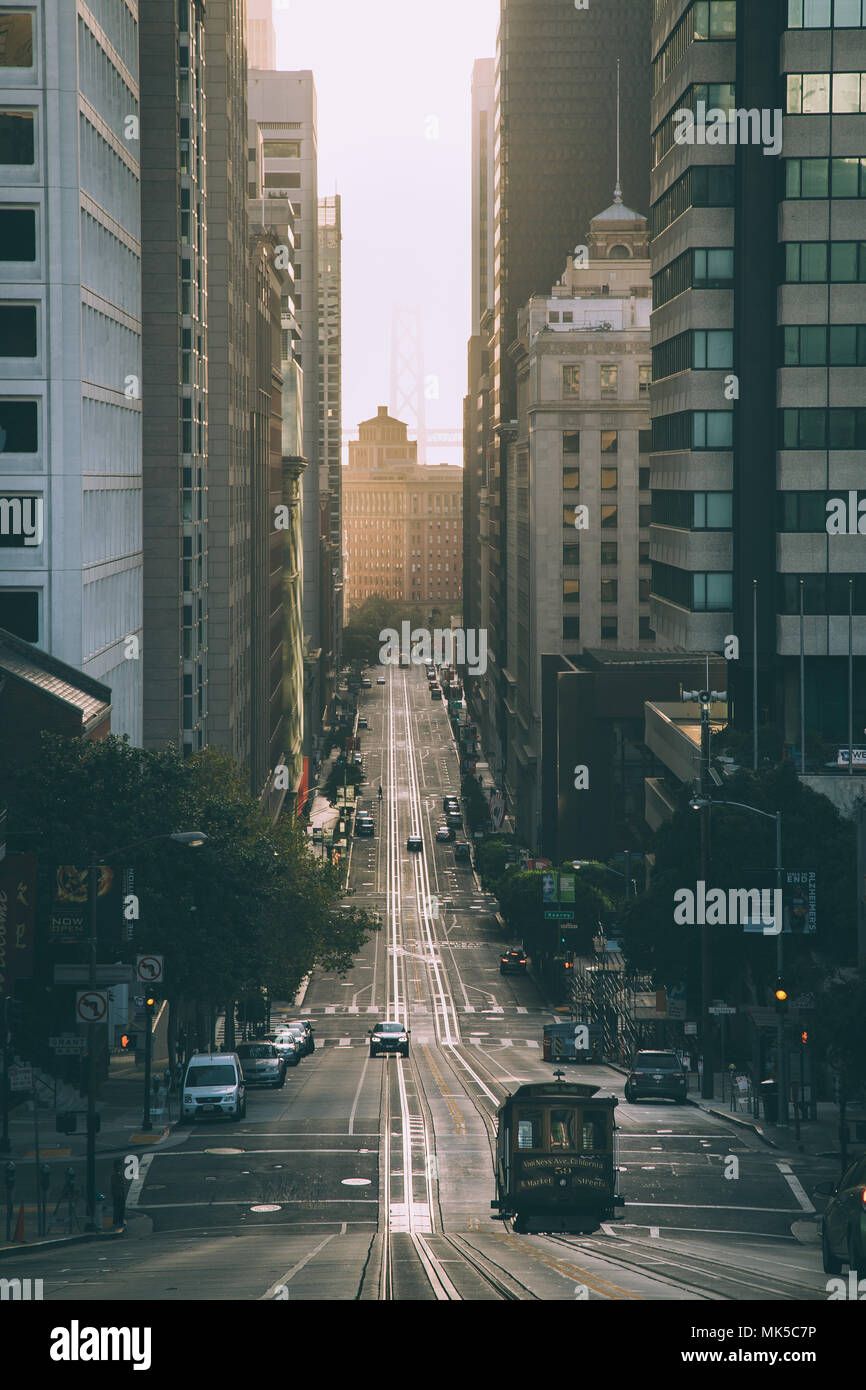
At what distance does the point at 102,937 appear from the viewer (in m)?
44.2

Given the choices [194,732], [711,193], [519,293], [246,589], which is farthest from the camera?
[519,293]

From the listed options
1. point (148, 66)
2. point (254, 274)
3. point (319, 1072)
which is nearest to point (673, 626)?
point (319, 1072)

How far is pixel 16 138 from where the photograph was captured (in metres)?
56.8

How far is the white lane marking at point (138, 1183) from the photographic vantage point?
131 ft

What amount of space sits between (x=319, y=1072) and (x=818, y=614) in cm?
2564

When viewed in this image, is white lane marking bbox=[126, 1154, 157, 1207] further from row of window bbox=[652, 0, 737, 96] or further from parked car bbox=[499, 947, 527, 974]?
parked car bbox=[499, 947, 527, 974]

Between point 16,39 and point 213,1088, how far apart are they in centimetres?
3208

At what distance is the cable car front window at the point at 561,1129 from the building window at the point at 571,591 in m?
113

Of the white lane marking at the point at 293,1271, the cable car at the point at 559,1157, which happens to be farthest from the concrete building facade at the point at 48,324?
the white lane marking at the point at 293,1271

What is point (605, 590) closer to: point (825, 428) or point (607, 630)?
point (607, 630)

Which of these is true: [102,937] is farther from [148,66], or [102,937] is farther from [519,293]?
[519,293]

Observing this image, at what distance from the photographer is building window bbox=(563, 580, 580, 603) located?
144875 mm
